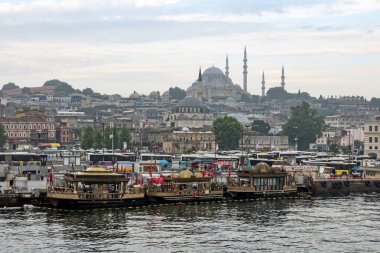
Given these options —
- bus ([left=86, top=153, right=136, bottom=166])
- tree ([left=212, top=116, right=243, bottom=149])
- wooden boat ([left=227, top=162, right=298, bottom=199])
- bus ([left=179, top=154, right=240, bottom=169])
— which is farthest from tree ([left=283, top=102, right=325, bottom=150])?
wooden boat ([left=227, top=162, right=298, bottom=199])

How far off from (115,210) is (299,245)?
17108 mm

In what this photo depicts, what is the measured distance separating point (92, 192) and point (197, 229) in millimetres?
11172

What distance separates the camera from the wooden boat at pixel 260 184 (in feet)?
222

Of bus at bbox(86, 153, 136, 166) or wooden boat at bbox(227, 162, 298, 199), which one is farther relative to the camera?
bus at bbox(86, 153, 136, 166)

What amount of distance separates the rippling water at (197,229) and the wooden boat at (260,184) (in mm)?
3941

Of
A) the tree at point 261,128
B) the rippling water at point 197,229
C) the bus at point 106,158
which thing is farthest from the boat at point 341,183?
the tree at point 261,128

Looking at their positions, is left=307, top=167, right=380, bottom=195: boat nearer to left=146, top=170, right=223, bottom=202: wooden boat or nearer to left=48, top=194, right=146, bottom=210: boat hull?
left=146, top=170, right=223, bottom=202: wooden boat

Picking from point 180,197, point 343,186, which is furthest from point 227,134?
point 180,197

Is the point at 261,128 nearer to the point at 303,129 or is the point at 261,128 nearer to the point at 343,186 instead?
the point at 303,129

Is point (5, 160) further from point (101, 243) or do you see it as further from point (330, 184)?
point (101, 243)

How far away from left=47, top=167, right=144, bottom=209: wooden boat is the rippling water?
869 millimetres

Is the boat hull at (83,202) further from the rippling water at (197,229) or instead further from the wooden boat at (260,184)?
the wooden boat at (260,184)

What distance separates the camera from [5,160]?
324ft

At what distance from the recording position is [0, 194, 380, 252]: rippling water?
43.9 metres
